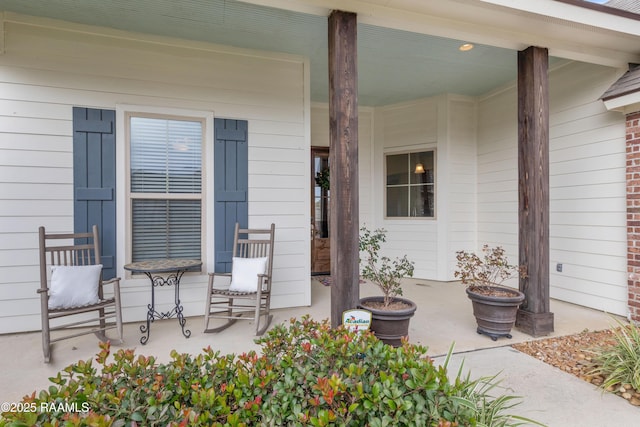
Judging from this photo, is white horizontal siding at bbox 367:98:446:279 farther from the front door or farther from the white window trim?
the white window trim

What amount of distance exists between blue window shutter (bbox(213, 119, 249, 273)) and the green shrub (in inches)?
130

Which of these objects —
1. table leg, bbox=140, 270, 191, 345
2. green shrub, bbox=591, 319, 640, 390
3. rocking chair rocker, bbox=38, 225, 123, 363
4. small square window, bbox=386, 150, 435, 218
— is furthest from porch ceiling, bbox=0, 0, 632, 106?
green shrub, bbox=591, 319, 640, 390

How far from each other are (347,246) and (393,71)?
2.88 metres

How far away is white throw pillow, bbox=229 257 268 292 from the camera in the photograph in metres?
3.23

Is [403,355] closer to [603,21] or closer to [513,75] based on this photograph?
[603,21]

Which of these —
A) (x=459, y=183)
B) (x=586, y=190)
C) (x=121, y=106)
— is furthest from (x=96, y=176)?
(x=586, y=190)

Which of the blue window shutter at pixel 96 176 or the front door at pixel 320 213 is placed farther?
the front door at pixel 320 213

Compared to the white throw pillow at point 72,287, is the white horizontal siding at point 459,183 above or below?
above

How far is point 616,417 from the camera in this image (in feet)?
6.04

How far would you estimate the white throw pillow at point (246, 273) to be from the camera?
323 centimetres

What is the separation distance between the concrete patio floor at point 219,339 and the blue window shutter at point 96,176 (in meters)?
0.77

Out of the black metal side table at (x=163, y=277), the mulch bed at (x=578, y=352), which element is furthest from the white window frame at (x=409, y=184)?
the black metal side table at (x=163, y=277)

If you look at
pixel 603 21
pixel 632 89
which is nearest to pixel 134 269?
pixel 603 21

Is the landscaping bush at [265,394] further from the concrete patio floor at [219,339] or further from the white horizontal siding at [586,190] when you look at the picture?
the white horizontal siding at [586,190]
